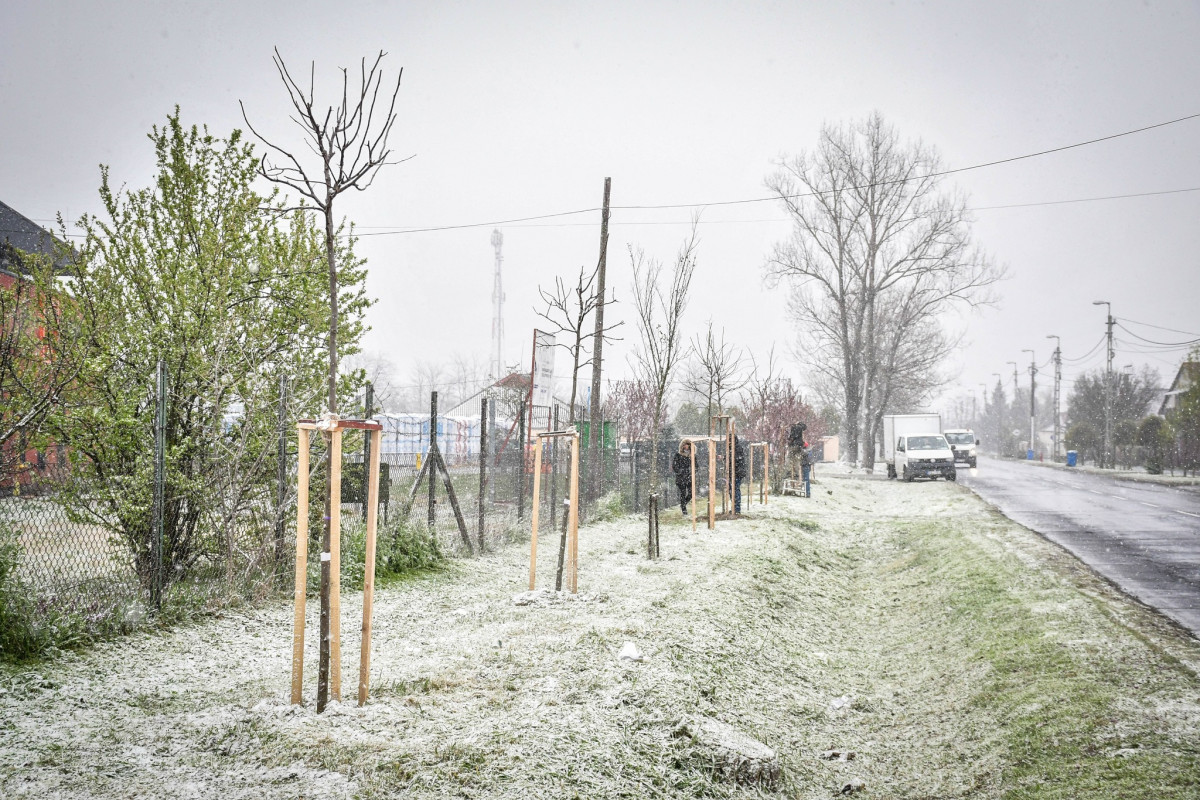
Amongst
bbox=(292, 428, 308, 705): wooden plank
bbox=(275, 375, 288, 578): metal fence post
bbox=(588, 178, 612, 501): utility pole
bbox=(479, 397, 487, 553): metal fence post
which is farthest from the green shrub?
bbox=(588, 178, 612, 501): utility pole

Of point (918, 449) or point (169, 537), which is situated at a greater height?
point (918, 449)

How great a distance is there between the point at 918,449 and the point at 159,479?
28.6 metres

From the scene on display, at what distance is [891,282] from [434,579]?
3458cm

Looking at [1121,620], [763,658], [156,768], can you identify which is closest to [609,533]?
[763,658]

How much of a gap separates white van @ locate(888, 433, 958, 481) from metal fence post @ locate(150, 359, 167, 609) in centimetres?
2758

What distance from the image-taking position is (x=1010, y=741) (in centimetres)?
442

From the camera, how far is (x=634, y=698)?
4.55 m

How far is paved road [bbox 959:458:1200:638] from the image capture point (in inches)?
328

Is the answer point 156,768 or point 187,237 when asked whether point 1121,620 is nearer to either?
point 156,768

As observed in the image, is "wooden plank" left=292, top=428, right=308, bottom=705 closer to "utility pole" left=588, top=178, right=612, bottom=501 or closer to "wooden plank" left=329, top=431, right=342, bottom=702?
"wooden plank" left=329, top=431, right=342, bottom=702

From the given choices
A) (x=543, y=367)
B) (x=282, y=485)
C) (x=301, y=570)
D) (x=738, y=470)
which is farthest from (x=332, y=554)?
(x=738, y=470)

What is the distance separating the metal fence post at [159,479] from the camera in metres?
6.00

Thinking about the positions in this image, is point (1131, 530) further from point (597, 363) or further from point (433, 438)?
point (433, 438)

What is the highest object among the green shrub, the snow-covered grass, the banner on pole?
the banner on pole
